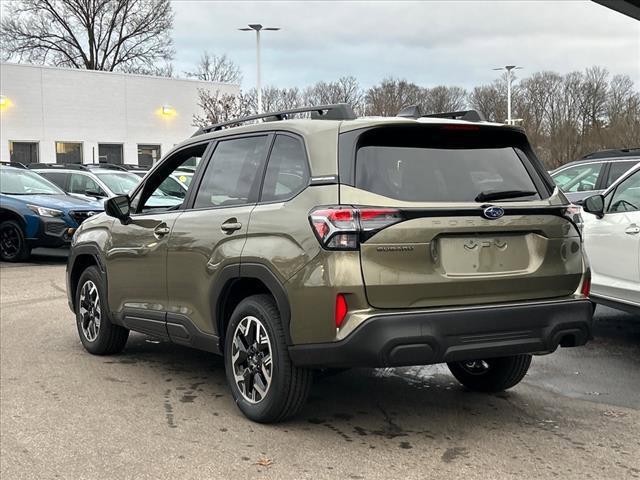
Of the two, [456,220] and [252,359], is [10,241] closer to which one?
[252,359]

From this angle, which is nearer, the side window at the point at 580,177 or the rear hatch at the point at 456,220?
the rear hatch at the point at 456,220

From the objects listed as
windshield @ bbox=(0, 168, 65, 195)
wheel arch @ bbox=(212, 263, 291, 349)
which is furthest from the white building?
wheel arch @ bbox=(212, 263, 291, 349)

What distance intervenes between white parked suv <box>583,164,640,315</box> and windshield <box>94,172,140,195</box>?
38.5ft

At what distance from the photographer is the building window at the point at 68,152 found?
98.3ft

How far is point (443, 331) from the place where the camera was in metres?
4.15

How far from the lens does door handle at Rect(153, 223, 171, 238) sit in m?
5.57

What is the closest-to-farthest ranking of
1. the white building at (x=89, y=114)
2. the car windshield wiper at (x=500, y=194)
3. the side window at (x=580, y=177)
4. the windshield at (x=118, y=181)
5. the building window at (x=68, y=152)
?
the car windshield wiper at (x=500, y=194) → the side window at (x=580, y=177) → the windshield at (x=118, y=181) → the white building at (x=89, y=114) → the building window at (x=68, y=152)

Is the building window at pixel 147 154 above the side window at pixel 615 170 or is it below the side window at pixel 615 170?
above

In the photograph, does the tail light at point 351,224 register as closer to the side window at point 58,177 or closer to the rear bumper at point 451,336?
the rear bumper at point 451,336

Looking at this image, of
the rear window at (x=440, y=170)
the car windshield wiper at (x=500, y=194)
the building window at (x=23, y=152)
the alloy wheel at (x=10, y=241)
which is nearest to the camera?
the rear window at (x=440, y=170)

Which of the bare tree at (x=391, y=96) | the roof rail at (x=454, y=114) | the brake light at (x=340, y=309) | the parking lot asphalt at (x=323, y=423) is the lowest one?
the parking lot asphalt at (x=323, y=423)

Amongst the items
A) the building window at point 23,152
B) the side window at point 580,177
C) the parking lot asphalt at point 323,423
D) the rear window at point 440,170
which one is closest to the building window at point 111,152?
the building window at point 23,152

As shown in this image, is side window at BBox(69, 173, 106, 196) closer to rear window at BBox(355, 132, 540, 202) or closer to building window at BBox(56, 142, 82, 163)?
rear window at BBox(355, 132, 540, 202)

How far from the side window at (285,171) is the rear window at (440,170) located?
0.39 metres
